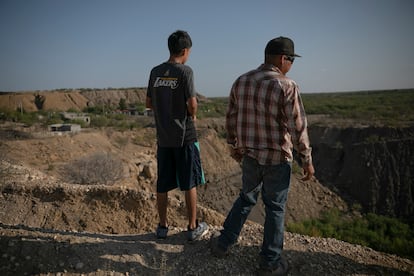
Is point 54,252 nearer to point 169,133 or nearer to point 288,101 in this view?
point 169,133

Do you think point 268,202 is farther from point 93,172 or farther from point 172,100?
point 93,172

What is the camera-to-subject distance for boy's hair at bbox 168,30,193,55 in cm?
259

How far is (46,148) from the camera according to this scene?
13.5 meters

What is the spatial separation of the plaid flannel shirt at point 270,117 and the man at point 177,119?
1.56 ft

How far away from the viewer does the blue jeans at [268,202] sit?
2.35 meters

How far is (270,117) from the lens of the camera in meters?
2.28

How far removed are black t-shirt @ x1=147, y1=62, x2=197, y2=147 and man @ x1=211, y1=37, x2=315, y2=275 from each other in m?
0.42

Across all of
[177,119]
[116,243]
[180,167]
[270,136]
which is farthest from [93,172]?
[270,136]

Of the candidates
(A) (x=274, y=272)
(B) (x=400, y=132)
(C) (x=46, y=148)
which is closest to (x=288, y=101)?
(A) (x=274, y=272)

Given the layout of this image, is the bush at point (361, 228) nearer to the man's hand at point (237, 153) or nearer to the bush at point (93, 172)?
the man's hand at point (237, 153)

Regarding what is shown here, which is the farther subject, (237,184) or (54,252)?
(237,184)

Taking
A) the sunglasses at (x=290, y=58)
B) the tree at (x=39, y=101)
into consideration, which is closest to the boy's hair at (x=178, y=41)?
the sunglasses at (x=290, y=58)

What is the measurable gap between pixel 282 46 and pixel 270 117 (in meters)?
0.54

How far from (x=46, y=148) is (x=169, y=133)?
507 inches
